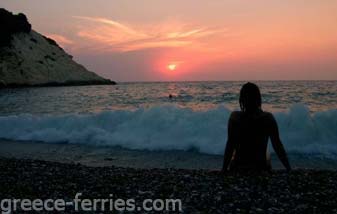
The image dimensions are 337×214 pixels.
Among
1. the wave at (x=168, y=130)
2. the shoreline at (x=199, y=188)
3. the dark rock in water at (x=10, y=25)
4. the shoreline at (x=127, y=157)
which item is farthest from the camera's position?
the dark rock in water at (x=10, y=25)

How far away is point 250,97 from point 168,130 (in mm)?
8973

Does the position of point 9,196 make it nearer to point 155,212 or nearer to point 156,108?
point 155,212

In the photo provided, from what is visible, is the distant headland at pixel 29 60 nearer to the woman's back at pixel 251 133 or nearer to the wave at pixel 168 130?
the wave at pixel 168 130

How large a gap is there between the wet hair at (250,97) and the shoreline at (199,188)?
1328mm

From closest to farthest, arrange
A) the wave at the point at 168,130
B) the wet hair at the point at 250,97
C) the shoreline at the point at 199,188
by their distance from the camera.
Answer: the shoreline at the point at 199,188 → the wet hair at the point at 250,97 → the wave at the point at 168,130

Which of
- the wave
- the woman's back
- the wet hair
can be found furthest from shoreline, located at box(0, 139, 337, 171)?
the wet hair

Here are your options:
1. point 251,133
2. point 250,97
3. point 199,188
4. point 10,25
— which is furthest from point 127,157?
point 10,25

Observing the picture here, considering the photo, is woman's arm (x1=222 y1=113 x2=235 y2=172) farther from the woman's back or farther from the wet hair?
the wet hair

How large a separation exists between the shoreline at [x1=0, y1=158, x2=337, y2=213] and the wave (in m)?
5.33

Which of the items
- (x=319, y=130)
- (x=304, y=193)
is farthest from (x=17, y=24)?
(x=304, y=193)

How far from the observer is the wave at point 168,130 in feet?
44.9

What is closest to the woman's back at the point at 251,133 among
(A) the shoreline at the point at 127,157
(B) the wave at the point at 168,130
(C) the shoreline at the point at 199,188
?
(C) the shoreline at the point at 199,188

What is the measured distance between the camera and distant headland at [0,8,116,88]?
276ft

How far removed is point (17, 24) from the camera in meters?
92.7
